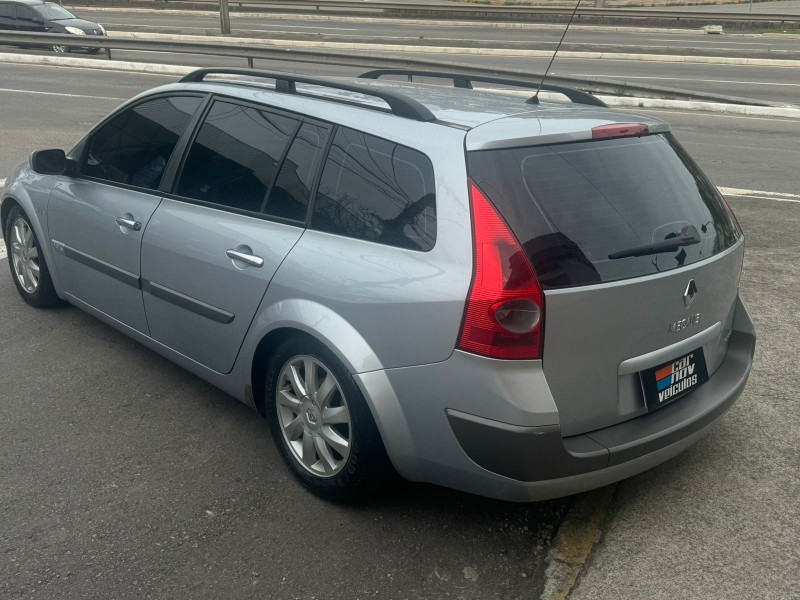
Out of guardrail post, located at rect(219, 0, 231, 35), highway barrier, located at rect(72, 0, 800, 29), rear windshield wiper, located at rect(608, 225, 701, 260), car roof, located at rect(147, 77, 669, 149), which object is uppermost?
car roof, located at rect(147, 77, 669, 149)

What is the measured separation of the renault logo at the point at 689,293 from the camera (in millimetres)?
3162

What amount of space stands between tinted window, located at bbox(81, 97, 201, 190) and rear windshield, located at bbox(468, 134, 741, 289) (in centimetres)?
194

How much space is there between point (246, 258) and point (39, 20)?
24.9 metres

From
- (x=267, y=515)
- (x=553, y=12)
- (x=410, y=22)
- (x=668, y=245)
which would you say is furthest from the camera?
(x=410, y=22)

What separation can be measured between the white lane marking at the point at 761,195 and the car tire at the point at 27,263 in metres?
6.83

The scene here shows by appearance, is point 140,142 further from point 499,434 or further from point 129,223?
point 499,434

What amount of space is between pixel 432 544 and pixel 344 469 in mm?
442

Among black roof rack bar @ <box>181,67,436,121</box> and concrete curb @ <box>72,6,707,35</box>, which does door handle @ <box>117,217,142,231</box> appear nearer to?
black roof rack bar @ <box>181,67,436,121</box>

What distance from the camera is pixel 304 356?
3.36m

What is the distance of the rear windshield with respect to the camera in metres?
2.89

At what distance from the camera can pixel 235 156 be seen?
153 inches

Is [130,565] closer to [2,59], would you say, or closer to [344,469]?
[344,469]

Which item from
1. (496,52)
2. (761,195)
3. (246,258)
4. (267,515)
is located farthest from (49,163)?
(496,52)

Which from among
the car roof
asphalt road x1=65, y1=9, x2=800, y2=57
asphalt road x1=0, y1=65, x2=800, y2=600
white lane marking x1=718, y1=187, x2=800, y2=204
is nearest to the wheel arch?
asphalt road x1=0, y1=65, x2=800, y2=600
